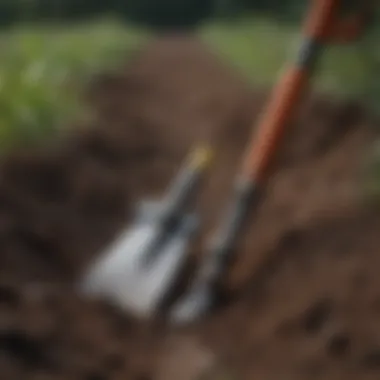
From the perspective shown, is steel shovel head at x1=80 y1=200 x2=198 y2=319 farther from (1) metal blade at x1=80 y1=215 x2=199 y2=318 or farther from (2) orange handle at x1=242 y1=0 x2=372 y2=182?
(2) orange handle at x1=242 y1=0 x2=372 y2=182

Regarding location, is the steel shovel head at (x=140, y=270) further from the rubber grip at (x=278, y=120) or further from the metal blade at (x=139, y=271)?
the rubber grip at (x=278, y=120)

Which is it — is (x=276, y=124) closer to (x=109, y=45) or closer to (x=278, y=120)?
(x=278, y=120)

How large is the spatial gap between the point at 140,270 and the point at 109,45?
2744mm

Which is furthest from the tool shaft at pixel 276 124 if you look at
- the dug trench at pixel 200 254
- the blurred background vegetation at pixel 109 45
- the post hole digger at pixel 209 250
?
the blurred background vegetation at pixel 109 45

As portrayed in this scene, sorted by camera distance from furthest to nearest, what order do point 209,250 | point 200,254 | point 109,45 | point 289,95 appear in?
point 109,45
point 200,254
point 209,250
point 289,95

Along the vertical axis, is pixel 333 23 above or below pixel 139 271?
above

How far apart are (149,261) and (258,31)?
2.80 metres

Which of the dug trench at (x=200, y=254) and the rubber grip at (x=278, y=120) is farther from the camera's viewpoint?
the rubber grip at (x=278, y=120)

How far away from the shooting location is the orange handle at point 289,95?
9.53 ft

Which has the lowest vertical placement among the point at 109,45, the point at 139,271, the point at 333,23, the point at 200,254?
the point at 139,271

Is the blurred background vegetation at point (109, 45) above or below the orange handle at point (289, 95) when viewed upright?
above

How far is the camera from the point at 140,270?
2945 millimetres

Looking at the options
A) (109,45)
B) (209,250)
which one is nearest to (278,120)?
(209,250)

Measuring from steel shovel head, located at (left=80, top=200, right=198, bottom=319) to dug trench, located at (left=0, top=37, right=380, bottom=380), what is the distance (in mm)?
98
